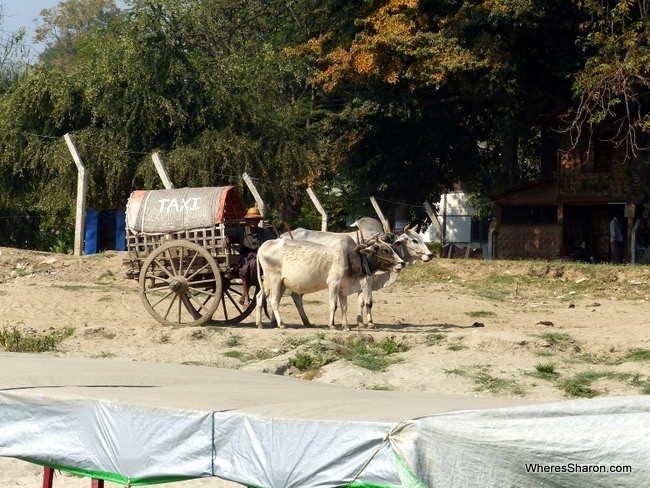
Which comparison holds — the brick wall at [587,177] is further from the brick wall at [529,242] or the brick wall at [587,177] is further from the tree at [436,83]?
the tree at [436,83]

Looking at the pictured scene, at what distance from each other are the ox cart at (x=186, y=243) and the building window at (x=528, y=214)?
18811mm

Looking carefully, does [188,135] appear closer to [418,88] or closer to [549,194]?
[418,88]

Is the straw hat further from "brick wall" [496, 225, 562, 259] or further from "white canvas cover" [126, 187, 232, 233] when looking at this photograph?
"brick wall" [496, 225, 562, 259]

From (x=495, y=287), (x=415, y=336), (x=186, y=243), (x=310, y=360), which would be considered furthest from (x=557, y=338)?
(x=495, y=287)

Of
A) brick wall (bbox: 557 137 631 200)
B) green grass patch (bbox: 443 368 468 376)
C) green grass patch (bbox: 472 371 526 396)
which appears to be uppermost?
brick wall (bbox: 557 137 631 200)

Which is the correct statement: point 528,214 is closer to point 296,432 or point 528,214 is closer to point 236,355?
point 236,355

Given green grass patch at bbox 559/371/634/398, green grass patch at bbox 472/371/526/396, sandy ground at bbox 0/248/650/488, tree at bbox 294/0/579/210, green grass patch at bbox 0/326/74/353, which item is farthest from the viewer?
tree at bbox 294/0/579/210

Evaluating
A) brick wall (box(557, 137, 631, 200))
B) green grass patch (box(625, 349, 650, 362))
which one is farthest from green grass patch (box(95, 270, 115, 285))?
brick wall (box(557, 137, 631, 200))

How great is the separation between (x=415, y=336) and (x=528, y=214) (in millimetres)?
20370

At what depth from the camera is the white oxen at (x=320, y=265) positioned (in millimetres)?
16312

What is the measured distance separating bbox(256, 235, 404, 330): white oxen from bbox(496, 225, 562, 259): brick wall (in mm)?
17108

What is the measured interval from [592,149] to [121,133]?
13012 mm

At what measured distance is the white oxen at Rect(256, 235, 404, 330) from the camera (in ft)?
53.5

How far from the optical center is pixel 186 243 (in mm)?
16344
